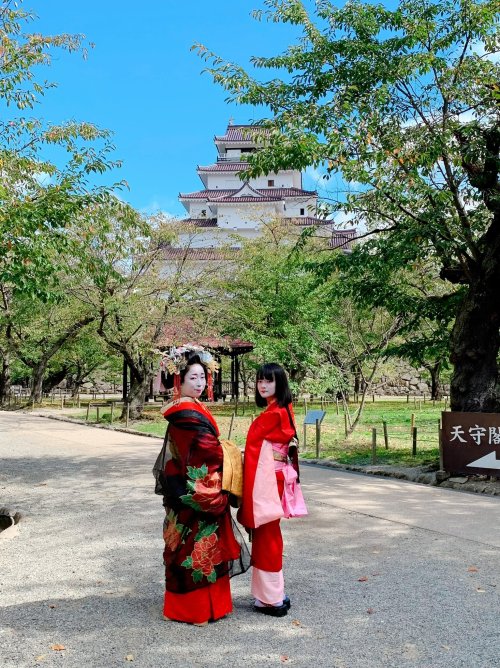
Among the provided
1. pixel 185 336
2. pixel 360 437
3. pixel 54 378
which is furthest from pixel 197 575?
pixel 54 378

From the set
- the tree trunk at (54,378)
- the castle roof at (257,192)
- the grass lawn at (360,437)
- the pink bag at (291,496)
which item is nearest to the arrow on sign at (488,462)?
the grass lawn at (360,437)

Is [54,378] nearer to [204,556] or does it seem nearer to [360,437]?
[360,437]

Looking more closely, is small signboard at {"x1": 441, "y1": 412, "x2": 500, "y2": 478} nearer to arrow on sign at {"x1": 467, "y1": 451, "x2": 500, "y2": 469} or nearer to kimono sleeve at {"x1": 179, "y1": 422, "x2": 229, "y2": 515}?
arrow on sign at {"x1": 467, "y1": 451, "x2": 500, "y2": 469}

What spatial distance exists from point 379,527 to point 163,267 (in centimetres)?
1855

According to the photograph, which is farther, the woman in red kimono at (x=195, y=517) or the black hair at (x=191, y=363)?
the black hair at (x=191, y=363)

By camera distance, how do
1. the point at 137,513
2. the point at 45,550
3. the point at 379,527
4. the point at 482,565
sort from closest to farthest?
the point at 482,565
the point at 45,550
the point at 379,527
the point at 137,513

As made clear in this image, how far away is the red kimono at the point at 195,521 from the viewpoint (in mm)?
3605

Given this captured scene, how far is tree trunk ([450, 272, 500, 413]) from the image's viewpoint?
30.8 feet

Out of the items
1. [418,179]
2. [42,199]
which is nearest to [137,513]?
[42,199]

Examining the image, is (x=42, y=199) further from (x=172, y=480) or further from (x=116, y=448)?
(x=116, y=448)

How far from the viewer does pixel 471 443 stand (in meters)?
8.38

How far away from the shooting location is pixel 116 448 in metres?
13.2

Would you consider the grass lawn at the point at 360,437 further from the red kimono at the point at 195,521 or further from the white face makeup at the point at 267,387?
the red kimono at the point at 195,521

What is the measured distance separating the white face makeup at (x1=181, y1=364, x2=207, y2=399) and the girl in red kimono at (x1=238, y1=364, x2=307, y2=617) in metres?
0.40
